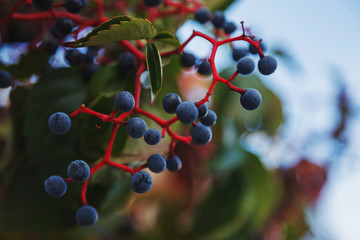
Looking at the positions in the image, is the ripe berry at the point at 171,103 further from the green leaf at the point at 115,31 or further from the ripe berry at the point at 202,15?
the ripe berry at the point at 202,15

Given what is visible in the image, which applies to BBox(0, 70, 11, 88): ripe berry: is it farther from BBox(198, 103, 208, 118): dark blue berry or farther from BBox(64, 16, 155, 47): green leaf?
BBox(198, 103, 208, 118): dark blue berry

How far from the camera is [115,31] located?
0.37 m

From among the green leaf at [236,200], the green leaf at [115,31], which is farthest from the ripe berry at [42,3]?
the green leaf at [236,200]

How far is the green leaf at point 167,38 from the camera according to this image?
0.42 m

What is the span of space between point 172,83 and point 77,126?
0.52 ft

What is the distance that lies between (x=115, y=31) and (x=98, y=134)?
0.14m

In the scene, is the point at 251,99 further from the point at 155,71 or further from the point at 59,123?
the point at 59,123

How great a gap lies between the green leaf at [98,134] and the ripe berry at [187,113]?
116 mm

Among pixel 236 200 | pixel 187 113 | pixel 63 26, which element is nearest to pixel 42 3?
pixel 63 26

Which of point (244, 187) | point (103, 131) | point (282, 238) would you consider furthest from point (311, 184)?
point (103, 131)

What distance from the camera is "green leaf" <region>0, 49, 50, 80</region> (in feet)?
1.84

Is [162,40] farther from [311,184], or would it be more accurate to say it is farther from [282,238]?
[311,184]

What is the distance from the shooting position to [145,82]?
469 mm

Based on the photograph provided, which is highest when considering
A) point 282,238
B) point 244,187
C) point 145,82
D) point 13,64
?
point 145,82
